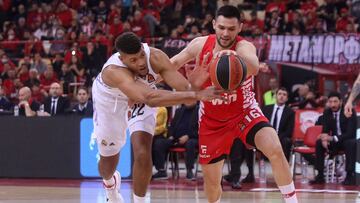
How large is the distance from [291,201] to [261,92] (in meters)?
10.2

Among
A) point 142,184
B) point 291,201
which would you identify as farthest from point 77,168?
point 291,201

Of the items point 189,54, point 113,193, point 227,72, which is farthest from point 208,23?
point 227,72

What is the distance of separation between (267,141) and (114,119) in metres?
1.80

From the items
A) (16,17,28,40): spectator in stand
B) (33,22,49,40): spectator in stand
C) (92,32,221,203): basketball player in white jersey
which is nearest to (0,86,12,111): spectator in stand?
(33,22,49,40): spectator in stand

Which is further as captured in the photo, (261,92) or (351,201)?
(261,92)

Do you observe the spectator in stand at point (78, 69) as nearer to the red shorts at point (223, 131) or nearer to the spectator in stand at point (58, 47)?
the spectator in stand at point (58, 47)

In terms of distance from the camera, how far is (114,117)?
8781 millimetres

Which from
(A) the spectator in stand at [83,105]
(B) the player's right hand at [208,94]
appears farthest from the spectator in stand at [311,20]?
(B) the player's right hand at [208,94]

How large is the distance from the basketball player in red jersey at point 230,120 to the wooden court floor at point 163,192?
3.00m

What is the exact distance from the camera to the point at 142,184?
8461 mm

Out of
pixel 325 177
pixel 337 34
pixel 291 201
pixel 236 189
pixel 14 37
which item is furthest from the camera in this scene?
pixel 14 37

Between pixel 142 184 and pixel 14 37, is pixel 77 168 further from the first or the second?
pixel 14 37

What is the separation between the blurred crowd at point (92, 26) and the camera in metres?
18.7

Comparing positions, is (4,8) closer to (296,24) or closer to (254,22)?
(254,22)
